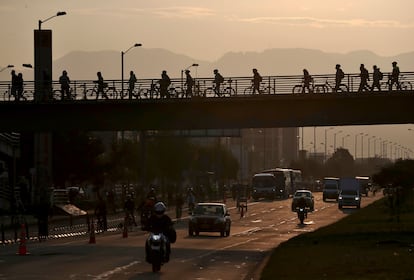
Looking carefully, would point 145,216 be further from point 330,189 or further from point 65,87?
point 330,189

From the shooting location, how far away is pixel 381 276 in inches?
1004

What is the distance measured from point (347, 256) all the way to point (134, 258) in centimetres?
614

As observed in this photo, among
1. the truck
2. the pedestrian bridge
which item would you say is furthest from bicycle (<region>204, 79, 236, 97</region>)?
the truck

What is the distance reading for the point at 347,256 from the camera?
32938mm

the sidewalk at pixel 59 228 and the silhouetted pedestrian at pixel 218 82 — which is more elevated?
the silhouetted pedestrian at pixel 218 82

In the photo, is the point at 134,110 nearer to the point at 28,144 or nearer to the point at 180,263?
the point at 180,263

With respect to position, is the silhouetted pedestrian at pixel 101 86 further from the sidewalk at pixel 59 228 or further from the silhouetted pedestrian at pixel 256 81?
the silhouetted pedestrian at pixel 256 81

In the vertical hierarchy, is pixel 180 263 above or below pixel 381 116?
below

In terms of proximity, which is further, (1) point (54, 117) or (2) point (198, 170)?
(2) point (198, 170)

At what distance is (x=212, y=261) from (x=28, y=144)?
74083 mm

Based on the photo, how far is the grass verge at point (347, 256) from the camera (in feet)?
88.1

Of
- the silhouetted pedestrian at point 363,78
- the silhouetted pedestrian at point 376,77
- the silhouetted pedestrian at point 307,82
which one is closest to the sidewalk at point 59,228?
the silhouetted pedestrian at point 307,82

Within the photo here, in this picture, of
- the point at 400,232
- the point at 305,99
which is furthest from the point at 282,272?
the point at 305,99

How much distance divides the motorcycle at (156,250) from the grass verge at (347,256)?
2381 millimetres
